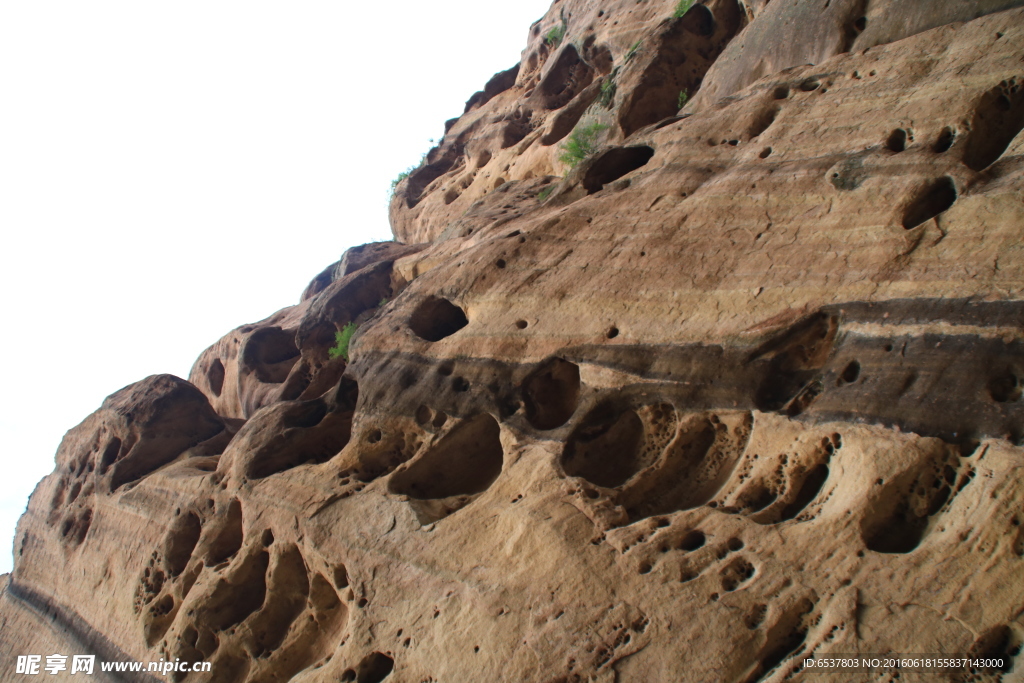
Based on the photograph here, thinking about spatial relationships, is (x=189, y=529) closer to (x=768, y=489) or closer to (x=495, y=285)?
(x=495, y=285)

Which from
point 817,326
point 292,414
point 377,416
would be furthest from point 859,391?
point 292,414

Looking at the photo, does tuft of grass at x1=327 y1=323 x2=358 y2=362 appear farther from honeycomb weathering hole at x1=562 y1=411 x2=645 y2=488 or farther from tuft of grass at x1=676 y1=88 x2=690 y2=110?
tuft of grass at x1=676 y1=88 x2=690 y2=110

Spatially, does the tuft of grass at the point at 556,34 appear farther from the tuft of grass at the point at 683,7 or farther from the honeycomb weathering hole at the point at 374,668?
the honeycomb weathering hole at the point at 374,668

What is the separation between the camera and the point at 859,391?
15.1 ft

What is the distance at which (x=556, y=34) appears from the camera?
600 inches

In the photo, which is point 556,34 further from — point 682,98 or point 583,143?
point 682,98

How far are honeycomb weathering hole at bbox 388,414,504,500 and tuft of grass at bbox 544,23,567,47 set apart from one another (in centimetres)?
1190

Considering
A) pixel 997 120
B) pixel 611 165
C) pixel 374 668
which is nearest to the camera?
pixel 374 668

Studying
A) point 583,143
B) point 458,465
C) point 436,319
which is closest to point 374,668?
point 458,465

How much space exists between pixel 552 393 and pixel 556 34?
1192 centimetres

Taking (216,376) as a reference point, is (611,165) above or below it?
above

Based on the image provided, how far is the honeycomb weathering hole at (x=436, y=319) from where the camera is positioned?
308 inches

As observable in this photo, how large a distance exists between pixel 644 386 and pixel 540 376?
3.95 feet

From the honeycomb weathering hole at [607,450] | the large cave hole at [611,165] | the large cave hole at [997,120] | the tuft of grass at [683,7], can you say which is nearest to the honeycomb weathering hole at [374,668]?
the honeycomb weathering hole at [607,450]
